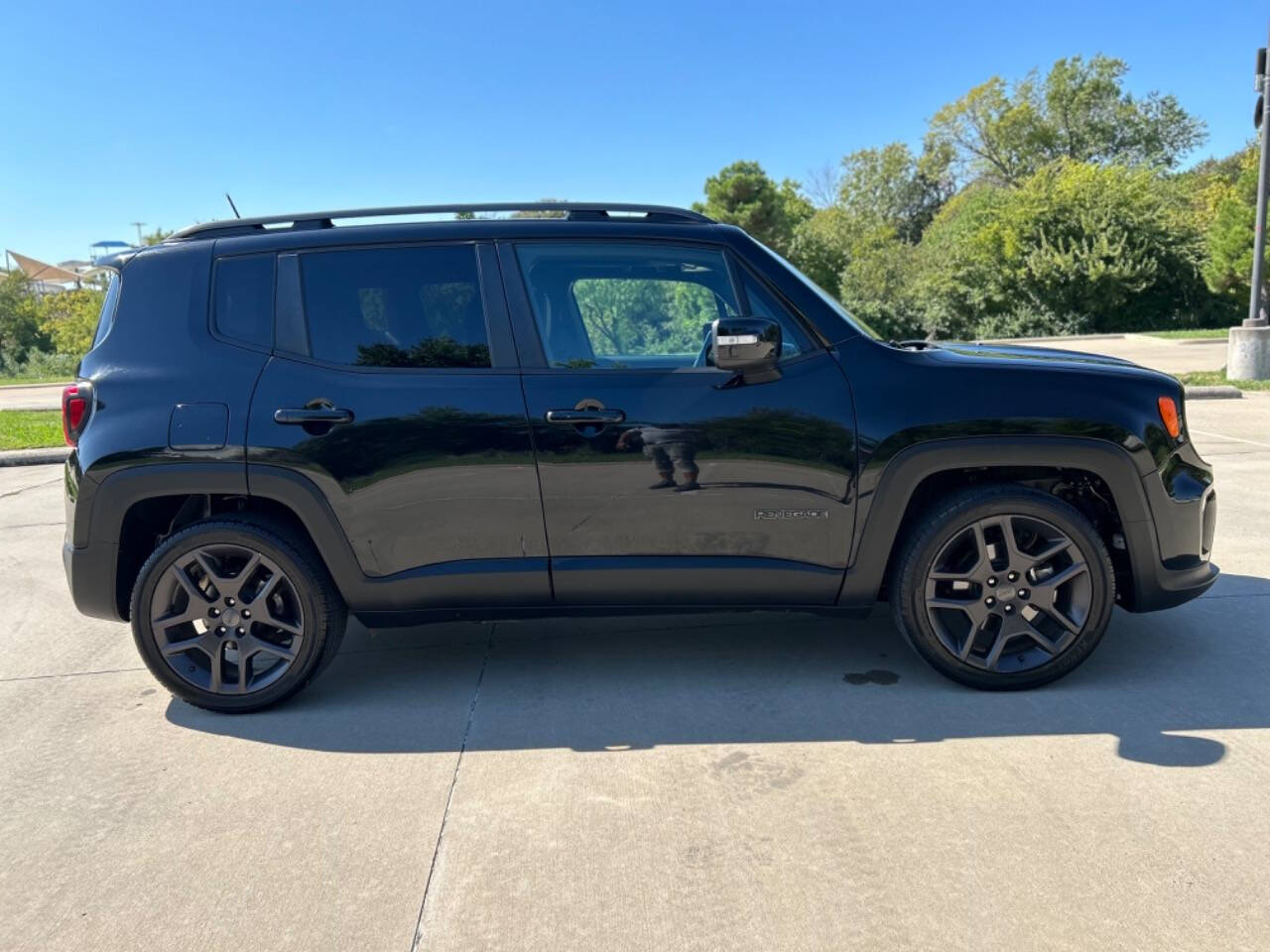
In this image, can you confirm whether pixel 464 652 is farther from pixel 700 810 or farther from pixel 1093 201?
pixel 1093 201

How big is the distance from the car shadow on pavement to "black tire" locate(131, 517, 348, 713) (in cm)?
15

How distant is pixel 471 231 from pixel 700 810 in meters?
2.29

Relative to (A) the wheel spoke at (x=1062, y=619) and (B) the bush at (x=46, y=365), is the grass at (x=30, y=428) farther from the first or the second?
(B) the bush at (x=46, y=365)

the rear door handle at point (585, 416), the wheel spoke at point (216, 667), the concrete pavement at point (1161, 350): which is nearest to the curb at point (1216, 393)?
the concrete pavement at point (1161, 350)

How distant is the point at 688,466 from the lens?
3.63 meters

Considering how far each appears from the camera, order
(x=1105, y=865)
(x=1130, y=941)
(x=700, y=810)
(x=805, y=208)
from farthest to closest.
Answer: (x=805, y=208), (x=700, y=810), (x=1105, y=865), (x=1130, y=941)

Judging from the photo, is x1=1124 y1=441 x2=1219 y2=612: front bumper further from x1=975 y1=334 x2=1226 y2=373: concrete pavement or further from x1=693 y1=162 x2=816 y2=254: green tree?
x1=693 y1=162 x2=816 y2=254: green tree

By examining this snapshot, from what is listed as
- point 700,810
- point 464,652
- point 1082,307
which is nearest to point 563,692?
point 464,652

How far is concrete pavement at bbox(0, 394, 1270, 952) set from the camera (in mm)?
2520

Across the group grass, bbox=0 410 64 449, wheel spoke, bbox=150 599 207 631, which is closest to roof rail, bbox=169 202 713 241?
wheel spoke, bbox=150 599 207 631

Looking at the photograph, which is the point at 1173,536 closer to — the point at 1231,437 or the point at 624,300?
the point at 624,300

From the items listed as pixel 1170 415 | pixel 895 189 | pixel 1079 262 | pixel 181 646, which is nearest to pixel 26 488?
pixel 181 646

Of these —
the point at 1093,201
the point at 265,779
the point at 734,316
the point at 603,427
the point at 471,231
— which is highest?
the point at 1093,201

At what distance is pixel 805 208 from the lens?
2226 inches
